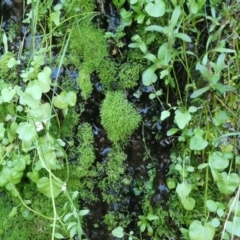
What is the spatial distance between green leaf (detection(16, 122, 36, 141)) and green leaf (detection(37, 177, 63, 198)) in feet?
0.37

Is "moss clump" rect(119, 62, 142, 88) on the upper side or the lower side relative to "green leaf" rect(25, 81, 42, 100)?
lower

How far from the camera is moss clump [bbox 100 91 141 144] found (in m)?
1.08

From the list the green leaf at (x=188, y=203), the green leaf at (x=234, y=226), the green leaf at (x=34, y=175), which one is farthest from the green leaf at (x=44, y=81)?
the green leaf at (x=234, y=226)

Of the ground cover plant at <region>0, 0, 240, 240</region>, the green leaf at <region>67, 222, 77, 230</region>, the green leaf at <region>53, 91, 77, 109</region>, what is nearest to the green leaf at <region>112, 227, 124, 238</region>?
the ground cover plant at <region>0, 0, 240, 240</region>

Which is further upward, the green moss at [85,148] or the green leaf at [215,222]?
the green moss at [85,148]

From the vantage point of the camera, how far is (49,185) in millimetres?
1021

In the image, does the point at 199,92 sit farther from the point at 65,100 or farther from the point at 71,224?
the point at 71,224

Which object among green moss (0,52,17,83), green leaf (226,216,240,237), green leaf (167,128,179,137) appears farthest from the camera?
green moss (0,52,17,83)

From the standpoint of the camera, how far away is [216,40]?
101cm

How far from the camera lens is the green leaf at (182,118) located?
967 mm

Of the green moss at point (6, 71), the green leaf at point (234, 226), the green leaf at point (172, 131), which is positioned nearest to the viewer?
the green leaf at point (234, 226)

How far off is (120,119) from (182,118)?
185 millimetres

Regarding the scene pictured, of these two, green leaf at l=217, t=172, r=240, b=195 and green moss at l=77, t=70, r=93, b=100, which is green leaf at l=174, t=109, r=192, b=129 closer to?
green leaf at l=217, t=172, r=240, b=195

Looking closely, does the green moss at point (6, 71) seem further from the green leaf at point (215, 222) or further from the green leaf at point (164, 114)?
the green leaf at point (215, 222)
